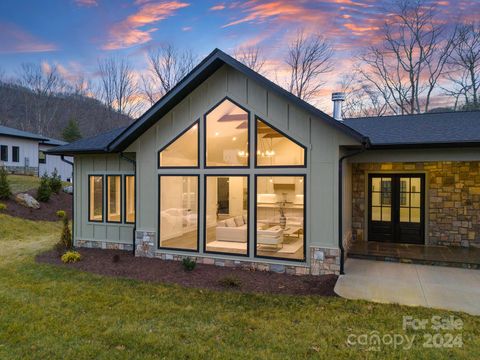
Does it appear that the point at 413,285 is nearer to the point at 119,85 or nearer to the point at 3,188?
the point at 3,188

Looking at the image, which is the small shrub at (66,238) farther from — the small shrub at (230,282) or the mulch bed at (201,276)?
the small shrub at (230,282)

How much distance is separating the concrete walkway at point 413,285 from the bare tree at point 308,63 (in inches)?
662

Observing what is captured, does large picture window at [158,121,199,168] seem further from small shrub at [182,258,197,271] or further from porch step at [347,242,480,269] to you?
porch step at [347,242,480,269]

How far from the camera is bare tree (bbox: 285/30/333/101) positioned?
21.5m

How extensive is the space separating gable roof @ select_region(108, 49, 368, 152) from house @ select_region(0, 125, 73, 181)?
1705 centimetres

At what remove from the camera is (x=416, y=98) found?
A: 1989cm

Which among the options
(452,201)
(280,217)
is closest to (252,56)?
(452,201)

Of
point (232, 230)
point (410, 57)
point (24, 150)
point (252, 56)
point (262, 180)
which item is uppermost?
point (252, 56)

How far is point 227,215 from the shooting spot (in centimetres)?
798

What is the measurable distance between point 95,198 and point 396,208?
872 cm

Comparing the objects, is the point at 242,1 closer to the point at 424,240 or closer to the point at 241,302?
the point at 424,240

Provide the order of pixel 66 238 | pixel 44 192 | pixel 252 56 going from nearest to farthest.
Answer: pixel 66 238
pixel 44 192
pixel 252 56

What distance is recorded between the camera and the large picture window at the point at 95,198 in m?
9.39

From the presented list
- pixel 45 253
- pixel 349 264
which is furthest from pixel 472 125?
pixel 45 253
